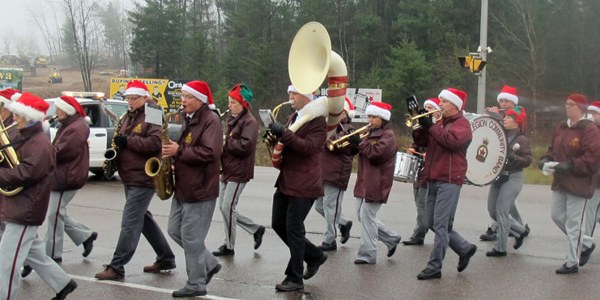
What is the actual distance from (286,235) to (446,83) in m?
39.2

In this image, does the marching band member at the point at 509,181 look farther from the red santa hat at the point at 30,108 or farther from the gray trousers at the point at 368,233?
the red santa hat at the point at 30,108

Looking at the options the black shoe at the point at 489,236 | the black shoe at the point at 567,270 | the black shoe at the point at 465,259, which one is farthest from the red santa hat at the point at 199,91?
the black shoe at the point at 489,236

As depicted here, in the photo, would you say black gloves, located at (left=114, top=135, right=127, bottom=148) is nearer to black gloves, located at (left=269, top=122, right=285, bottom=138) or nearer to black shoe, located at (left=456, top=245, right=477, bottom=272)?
black gloves, located at (left=269, top=122, right=285, bottom=138)

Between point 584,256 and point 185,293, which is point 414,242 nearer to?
point 584,256

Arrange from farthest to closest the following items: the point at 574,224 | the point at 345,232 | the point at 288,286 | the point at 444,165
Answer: the point at 345,232 → the point at 574,224 → the point at 444,165 → the point at 288,286

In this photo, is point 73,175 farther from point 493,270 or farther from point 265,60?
point 265,60

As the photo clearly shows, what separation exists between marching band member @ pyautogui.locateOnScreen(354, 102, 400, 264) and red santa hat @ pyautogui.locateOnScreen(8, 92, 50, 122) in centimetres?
363

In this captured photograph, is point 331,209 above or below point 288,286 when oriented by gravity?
above

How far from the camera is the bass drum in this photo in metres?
9.26

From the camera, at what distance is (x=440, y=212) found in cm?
822

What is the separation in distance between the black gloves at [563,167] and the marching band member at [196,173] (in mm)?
3623

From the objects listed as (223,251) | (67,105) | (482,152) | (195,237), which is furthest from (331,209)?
(67,105)

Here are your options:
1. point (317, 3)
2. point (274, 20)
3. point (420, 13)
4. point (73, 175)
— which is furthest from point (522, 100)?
point (73, 175)

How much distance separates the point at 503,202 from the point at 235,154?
10.4ft
